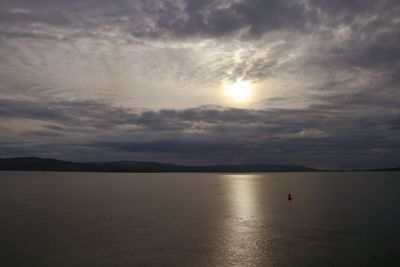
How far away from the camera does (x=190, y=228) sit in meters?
36.9

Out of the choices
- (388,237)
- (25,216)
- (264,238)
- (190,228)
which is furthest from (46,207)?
(388,237)

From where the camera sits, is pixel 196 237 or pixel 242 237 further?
pixel 196 237

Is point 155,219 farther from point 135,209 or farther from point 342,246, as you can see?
point 342,246

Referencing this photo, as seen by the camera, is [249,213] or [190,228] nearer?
[190,228]

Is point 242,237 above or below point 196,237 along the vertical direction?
above

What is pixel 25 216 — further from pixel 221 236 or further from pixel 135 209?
pixel 221 236

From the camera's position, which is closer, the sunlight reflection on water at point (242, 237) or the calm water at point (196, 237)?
the calm water at point (196, 237)

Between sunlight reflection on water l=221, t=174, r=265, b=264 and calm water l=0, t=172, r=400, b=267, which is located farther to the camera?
sunlight reflection on water l=221, t=174, r=265, b=264

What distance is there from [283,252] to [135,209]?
97.7 feet

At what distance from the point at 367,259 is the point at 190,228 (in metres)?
18.0

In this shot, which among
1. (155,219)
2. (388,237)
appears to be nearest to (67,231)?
(155,219)

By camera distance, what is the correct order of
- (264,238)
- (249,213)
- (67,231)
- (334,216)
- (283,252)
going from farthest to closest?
(249,213) → (334,216) → (67,231) → (264,238) → (283,252)

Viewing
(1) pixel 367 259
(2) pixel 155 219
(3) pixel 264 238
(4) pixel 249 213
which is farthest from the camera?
(4) pixel 249 213

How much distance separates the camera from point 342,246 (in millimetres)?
28859
